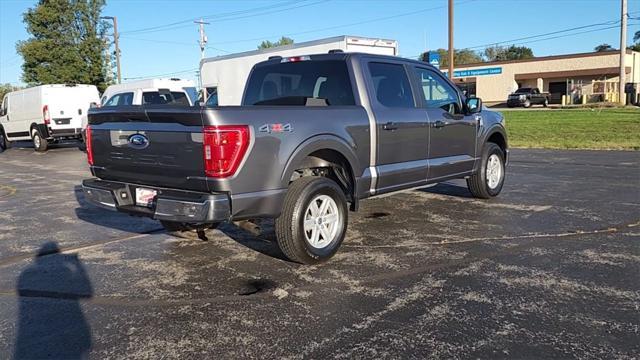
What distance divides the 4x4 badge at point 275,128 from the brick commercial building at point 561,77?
46.8 m

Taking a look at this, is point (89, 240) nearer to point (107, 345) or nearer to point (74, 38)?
point (107, 345)

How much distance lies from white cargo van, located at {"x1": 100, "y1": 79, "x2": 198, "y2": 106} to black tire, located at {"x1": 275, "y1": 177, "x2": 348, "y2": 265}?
12179 mm

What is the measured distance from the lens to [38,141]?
20234mm

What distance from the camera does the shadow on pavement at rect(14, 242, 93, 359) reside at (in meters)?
3.42

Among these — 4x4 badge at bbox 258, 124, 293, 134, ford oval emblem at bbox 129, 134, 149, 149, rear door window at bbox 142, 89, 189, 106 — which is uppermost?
rear door window at bbox 142, 89, 189, 106

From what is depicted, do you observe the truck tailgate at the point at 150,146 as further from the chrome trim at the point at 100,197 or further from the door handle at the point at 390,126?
the door handle at the point at 390,126

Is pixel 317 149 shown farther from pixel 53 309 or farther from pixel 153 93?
pixel 153 93

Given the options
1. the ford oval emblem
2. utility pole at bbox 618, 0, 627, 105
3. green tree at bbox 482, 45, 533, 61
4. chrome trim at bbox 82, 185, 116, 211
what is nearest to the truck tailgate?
the ford oval emblem

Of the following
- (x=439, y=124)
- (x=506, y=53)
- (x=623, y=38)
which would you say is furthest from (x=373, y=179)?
(x=506, y=53)

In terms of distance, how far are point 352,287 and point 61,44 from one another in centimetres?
3992

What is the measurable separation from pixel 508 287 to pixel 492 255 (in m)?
0.89

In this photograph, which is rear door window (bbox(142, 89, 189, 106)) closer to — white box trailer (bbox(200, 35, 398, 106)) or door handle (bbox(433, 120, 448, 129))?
white box trailer (bbox(200, 35, 398, 106))

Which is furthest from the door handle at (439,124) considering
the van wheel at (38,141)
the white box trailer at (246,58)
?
the van wheel at (38,141)

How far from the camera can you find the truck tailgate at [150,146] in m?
4.31
